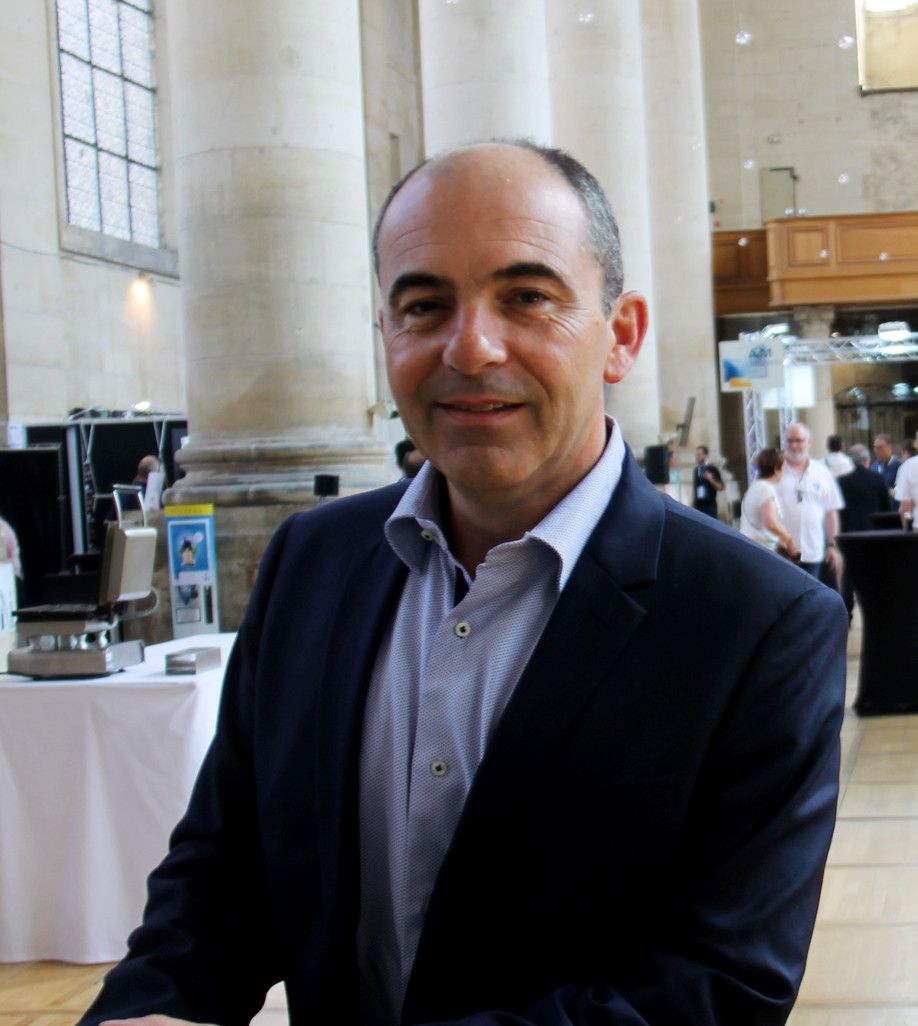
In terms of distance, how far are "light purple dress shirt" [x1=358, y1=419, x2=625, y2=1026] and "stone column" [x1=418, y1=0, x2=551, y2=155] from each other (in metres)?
8.94

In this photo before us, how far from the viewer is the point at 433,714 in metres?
1.41

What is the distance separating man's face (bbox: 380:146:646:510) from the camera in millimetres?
1383

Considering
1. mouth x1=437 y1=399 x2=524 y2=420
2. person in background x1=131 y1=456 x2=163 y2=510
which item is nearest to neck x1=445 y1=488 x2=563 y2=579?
mouth x1=437 y1=399 x2=524 y2=420

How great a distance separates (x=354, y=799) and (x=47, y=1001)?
2.82 m

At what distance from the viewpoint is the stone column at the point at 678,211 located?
19.1 meters

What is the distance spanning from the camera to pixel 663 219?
19.4 meters

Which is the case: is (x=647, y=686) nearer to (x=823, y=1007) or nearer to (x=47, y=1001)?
(x=823, y=1007)

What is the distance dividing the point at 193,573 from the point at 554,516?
4776mm

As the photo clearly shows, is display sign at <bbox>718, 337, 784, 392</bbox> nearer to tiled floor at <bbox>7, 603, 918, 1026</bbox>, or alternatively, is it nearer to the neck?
tiled floor at <bbox>7, 603, 918, 1026</bbox>

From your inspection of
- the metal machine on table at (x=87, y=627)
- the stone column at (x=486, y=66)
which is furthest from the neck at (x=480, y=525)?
the stone column at (x=486, y=66)

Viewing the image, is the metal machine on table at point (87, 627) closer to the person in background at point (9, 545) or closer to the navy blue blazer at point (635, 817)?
the navy blue blazer at point (635, 817)

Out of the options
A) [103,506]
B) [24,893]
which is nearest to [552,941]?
[24,893]

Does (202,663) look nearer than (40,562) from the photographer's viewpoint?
Yes

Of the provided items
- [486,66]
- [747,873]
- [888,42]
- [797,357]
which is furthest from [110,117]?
[747,873]
